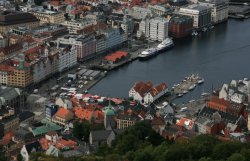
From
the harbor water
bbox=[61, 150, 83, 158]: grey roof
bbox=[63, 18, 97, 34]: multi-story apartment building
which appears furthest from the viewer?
bbox=[63, 18, 97, 34]: multi-story apartment building

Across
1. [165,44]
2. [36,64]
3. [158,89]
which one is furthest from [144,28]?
[158,89]

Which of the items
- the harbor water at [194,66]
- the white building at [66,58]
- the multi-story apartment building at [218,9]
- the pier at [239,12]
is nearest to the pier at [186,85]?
the harbor water at [194,66]

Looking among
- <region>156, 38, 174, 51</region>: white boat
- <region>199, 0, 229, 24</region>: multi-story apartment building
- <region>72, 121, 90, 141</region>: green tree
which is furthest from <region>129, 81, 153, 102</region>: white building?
<region>199, 0, 229, 24</region>: multi-story apartment building

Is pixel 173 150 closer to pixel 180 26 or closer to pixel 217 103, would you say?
pixel 217 103

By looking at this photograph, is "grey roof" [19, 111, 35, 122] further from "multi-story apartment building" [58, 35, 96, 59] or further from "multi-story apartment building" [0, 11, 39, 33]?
"multi-story apartment building" [0, 11, 39, 33]

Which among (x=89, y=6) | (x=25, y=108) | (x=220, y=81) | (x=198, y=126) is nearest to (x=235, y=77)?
(x=220, y=81)

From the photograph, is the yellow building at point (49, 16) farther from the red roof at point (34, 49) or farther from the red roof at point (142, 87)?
the red roof at point (142, 87)
